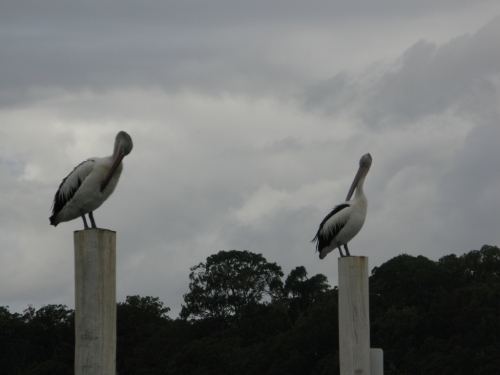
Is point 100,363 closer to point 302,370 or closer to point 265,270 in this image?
point 302,370

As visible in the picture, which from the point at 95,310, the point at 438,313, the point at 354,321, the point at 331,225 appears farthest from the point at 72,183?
the point at 438,313

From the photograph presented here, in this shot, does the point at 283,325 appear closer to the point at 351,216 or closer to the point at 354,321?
the point at 351,216

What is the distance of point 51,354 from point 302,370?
18.8 m

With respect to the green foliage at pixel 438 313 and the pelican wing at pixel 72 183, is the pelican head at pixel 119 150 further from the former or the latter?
the green foliage at pixel 438 313

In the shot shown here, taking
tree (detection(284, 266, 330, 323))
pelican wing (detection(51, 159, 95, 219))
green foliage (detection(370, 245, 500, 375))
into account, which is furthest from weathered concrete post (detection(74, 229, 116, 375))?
tree (detection(284, 266, 330, 323))

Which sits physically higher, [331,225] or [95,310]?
[331,225]

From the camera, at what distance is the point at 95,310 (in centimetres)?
651

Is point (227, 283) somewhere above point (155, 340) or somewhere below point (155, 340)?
above

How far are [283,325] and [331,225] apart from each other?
43160 mm

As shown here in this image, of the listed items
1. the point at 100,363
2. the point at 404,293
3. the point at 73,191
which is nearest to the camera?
the point at 100,363

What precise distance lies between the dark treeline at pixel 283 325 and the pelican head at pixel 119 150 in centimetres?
3333

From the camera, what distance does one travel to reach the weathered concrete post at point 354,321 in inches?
330

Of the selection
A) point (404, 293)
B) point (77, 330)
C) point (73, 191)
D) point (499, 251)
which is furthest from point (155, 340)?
point (77, 330)

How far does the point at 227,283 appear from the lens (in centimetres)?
5831
